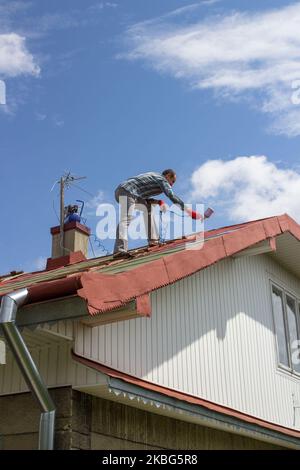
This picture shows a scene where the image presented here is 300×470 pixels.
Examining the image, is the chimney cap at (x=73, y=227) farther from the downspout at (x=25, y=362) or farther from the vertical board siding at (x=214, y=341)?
the downspout at (x=25, y=362)

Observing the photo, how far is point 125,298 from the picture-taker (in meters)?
5.85

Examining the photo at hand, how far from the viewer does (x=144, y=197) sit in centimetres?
966

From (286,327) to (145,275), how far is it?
526 centimetres

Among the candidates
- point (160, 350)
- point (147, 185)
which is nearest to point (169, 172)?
point (147, 185)

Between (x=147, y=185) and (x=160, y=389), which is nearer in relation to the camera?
(x=160, y=389)

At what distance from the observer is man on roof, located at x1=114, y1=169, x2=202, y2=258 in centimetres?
912

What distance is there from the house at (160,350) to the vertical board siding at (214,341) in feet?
0.05

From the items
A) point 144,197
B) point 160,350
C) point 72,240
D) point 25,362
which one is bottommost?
point 25,362

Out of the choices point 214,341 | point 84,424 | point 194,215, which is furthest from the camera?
point 194,215

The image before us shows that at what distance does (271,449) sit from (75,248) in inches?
200

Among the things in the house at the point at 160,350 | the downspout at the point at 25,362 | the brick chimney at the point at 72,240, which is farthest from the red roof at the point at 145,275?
the brick chimney at the point at 72,240

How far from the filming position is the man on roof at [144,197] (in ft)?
29.9

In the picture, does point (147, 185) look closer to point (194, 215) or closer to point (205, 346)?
point (194, 215)
